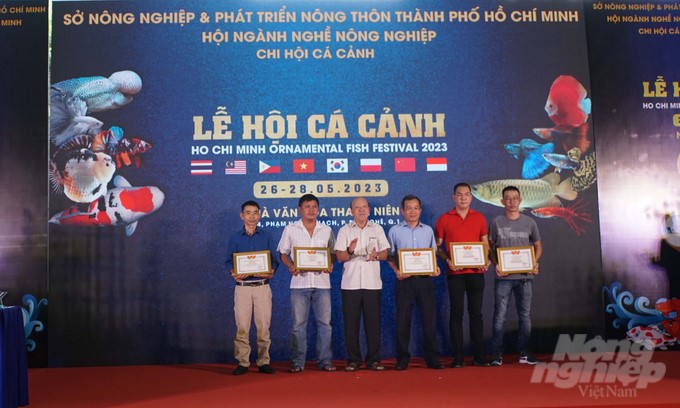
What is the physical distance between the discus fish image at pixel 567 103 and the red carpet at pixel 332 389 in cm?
231

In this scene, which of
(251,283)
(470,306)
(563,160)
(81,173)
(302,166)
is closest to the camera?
(251,283)

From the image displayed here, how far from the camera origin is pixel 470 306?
231 inches

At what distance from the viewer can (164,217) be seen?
21.0ft

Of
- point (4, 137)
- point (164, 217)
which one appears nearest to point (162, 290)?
point (164, 217)

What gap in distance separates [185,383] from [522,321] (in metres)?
2.80

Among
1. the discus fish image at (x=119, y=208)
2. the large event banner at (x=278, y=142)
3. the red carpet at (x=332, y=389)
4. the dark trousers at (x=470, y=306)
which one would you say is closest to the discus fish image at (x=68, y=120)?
the large event banner at (x=278, y=142)

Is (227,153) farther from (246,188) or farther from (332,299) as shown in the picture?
(332,299)

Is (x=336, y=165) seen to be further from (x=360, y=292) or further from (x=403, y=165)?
(x=360, y=292)

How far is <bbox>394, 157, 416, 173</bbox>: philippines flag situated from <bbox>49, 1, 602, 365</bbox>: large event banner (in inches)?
0.5

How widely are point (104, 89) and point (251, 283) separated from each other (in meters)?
2.37

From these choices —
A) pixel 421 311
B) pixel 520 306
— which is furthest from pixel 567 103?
pixel 421 311

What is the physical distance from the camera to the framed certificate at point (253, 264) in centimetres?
565

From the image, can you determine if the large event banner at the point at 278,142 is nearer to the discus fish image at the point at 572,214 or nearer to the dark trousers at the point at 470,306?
the discus fish image at the point at 572,214

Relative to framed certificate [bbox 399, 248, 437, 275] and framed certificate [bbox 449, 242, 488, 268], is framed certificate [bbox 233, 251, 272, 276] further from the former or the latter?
framed certificate [bbox 449, 242, 488, 268]
